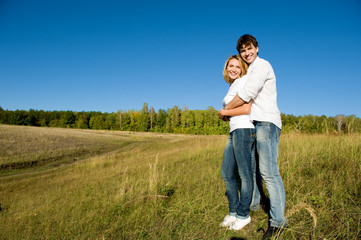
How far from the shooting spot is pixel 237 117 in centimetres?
237

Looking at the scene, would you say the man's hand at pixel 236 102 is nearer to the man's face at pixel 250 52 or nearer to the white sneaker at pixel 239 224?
the man's face at pixel 250 52

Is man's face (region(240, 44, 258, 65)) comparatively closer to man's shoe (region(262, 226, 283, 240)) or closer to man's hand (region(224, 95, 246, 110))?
man's hand (region(224, 95, 246, 110))

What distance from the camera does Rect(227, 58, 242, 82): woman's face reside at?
2598 mm

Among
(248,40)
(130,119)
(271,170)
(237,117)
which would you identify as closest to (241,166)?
(271,170)

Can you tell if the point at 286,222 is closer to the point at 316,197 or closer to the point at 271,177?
the point at 271,177

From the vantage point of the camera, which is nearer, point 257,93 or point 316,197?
point 257,93

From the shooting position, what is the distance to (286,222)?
2156 mm

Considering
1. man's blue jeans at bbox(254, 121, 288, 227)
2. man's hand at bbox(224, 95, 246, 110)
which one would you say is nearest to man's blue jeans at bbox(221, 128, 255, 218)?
man's blue jeans at bbox(254, 121, 288, 227)

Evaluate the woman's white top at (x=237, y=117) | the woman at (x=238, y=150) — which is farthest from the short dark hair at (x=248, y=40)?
the woman's white top at (x=237, y=117)

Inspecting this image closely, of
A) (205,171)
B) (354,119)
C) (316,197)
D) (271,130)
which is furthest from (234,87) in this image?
(354,119)

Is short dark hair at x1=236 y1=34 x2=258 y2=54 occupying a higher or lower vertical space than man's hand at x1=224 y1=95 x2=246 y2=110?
higher

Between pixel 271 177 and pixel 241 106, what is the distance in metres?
0.85

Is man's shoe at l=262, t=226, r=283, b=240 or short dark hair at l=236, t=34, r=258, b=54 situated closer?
man's shoe at l=262, t=226, r=283, b=240

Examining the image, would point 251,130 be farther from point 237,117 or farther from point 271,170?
point 271,170
